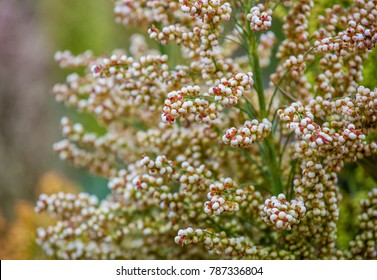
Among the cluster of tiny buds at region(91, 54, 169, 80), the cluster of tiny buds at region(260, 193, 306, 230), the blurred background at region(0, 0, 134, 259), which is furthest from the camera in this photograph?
the blurred background at region(0, 0, 134, 259)

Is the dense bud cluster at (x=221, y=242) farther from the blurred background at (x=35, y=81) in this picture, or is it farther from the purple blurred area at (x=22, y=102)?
the purple blurred area at (x=22, y=102)

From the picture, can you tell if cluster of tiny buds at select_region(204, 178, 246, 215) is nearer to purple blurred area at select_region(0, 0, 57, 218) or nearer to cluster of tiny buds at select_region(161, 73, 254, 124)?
cluster of tiny buds at select_region(161, 73, 254, 124)

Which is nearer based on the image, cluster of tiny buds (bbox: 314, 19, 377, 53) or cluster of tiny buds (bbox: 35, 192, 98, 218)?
cluster of tiny buds (bbox: 314, 19, 377, 53)

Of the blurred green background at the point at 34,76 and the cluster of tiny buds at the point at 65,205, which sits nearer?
the cluster of tiny buds at the point at 65,205

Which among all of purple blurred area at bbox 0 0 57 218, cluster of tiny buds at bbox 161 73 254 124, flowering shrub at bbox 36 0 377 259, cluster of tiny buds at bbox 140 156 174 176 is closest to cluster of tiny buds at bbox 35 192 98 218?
flowering shrub at bbox 36 0 377 259

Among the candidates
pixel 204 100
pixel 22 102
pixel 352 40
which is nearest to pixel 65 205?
pixel 204 100

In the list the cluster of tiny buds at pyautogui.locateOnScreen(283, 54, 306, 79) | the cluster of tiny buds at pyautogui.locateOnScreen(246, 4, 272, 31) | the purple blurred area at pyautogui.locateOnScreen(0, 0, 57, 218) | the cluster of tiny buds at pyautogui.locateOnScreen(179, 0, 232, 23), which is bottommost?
the cluster of tiny buds at pyautogui.locateOnScreen(283, 54, 306, 79)

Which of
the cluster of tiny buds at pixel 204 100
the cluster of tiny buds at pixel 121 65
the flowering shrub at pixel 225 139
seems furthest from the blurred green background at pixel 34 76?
the cluster of tiny buds at pixel 204 100

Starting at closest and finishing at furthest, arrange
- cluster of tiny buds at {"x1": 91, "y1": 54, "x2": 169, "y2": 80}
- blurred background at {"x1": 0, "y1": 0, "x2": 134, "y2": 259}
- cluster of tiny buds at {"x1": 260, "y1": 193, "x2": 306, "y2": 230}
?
cluster of tiny buds at {"x1": 260, "y1": 193, "x2": 306, "y2": 230}, cluster of tiny buds at {"x1": 91, "y1": 54, "x2": 169, "y2": 80}, blurred background at {"x1": 0, "y1": 0, "x2": 134, "y2": 259}

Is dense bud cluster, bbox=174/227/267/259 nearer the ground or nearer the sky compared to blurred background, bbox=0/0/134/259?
nearer the ground
